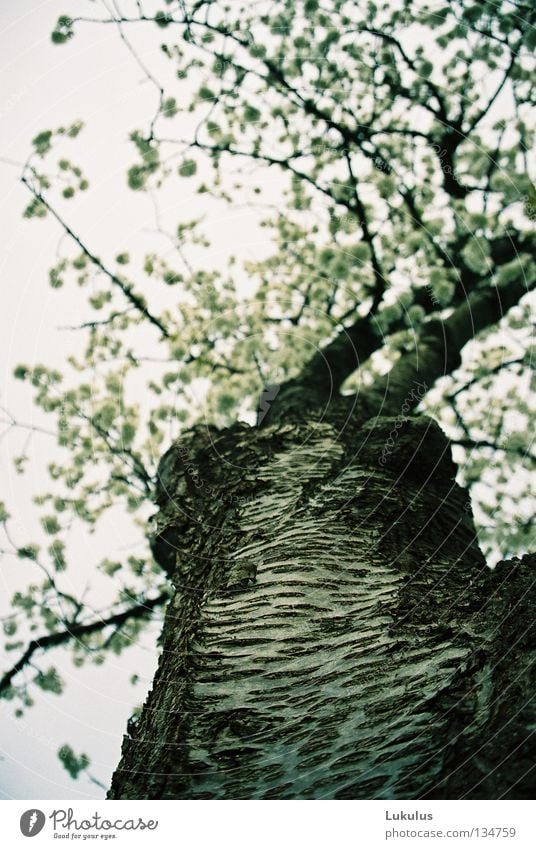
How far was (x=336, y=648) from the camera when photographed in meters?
1.34

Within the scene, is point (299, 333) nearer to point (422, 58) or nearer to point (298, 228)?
point (298, 228)

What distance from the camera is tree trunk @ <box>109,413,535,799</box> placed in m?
1.06

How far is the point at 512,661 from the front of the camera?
111 cm
